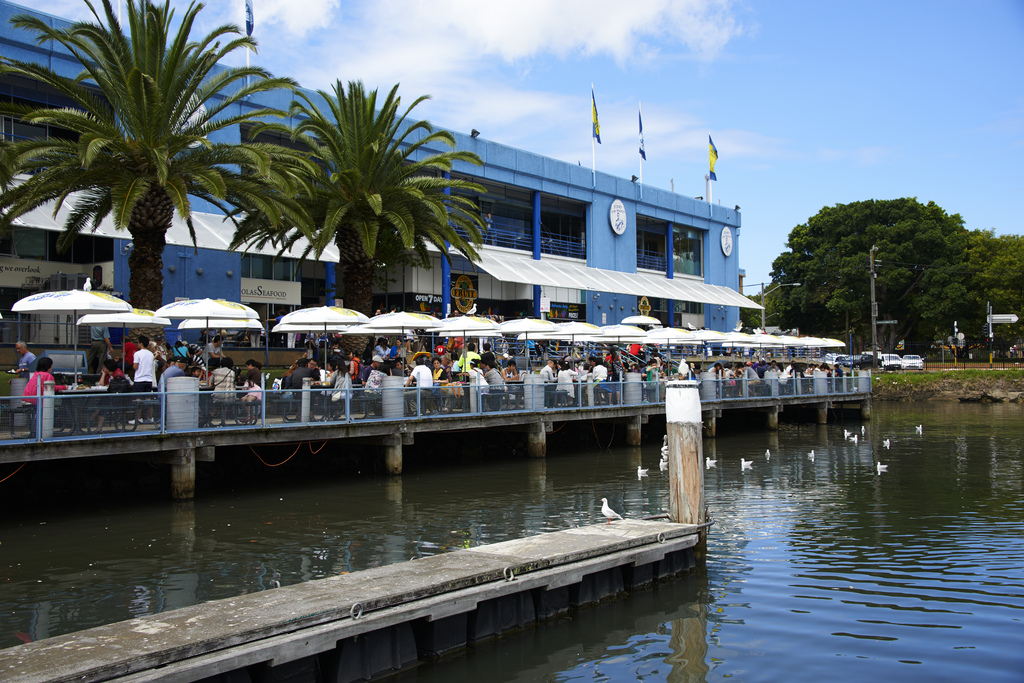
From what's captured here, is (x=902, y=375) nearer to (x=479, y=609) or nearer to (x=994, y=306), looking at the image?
(x=994, y=306)

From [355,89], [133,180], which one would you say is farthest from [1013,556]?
[355,89]

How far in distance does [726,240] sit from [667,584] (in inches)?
1971

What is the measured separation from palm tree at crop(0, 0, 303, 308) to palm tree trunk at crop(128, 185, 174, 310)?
0.08 feet

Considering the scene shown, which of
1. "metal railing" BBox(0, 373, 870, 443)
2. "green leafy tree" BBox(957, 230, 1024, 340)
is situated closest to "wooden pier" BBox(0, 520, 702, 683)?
"metal railing" BBox(0, 373, 870, 443)

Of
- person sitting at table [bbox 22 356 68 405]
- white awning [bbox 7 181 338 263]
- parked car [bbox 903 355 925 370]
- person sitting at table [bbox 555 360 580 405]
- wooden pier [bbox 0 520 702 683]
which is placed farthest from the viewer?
parked car [bbox 903 355 925 370]

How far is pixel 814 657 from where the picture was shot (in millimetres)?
8062

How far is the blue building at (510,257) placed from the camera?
26.0m

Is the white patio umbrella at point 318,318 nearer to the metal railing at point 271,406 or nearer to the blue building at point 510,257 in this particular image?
the metal railing at point 271,406

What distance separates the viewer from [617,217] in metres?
47.0

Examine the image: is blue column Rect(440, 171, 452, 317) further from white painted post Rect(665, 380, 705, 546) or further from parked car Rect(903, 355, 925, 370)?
parked car Rect(903, 355, 925, 370)

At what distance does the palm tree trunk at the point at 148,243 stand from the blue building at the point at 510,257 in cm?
464

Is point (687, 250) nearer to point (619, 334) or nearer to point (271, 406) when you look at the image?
point (619, 334)

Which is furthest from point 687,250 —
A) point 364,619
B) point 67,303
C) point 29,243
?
point 364,619

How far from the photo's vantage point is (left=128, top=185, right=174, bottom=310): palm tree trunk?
19203mm
